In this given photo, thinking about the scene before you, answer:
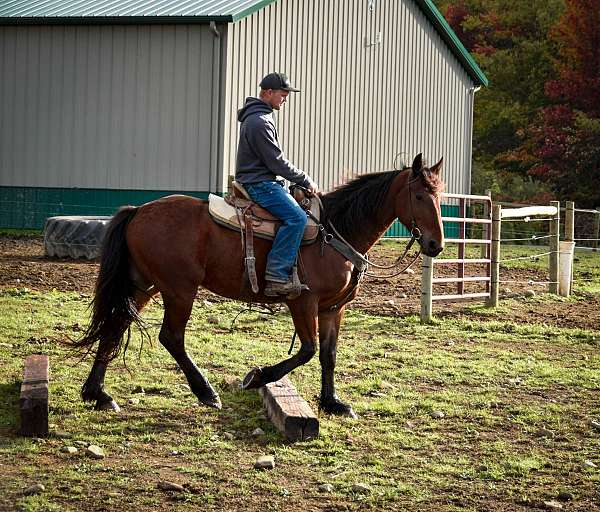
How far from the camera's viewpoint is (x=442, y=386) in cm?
874

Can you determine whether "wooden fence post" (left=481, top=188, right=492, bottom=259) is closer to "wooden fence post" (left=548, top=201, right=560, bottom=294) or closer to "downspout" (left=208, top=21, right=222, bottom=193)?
"wooden fence post" (left=548, top=201, right=560, bottom=294)

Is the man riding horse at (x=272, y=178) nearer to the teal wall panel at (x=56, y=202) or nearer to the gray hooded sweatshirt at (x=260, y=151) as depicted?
the gray hooded sweatshirt at (x=260, y=151)

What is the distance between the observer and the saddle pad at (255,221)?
7699 mm

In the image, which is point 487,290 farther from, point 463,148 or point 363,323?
point 463,148

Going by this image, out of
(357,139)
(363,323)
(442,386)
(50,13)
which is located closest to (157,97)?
(50,13)

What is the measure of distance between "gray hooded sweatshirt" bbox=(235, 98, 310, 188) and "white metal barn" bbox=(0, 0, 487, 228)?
13.5m

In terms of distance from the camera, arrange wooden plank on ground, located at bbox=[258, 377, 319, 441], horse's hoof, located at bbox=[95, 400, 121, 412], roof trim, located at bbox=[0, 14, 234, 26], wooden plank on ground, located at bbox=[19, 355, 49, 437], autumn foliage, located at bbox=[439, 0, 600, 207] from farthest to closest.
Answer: autumn foliage, located at bbox=[439, 0, 600, 207] < roof trim, located at bbox=[0, 14, 234, 26] < horse's hoof, located at bbox=[95, 400, 121, 412] < wooden plank on ground, located at bbox=[258, 377, 319, 441] < wooden plank on ground, located at bbox=[19, 355, 49, 437]

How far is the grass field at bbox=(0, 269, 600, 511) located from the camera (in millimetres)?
5594

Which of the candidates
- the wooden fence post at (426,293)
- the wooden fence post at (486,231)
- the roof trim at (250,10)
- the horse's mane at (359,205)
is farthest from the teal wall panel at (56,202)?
the horse's mane at (359,205)

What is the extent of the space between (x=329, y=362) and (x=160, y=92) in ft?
49.9

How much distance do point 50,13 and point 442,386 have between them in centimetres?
1682

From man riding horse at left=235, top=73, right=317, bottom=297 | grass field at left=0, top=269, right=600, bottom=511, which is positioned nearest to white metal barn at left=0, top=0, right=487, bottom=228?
grass field at left=0, top=269, right=600, bottom=511

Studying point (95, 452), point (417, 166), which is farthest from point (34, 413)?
point (417, 166)

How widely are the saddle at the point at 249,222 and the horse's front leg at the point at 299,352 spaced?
0.14m
